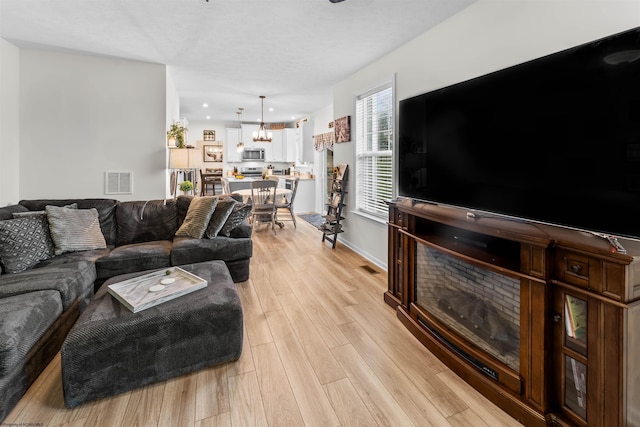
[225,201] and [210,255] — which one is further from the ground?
[225,201]

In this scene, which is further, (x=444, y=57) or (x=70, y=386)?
(x=444, y=57)

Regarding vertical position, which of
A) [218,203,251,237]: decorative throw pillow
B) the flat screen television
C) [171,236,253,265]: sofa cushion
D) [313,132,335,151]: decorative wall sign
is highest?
[313,132,335,151]: decorative wall sign

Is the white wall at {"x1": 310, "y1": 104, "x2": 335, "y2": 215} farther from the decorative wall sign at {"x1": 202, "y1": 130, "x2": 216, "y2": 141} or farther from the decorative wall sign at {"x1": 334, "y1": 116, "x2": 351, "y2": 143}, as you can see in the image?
the decorative wall sign at {"x1": 202, "y1": 130, "x2": 216, "y2": 141}

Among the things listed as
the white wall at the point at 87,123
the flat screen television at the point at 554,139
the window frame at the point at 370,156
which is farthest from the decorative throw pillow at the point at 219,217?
the flat screen television at the point at 554,139

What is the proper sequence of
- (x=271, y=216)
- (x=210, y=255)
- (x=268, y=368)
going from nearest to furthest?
(x=268, y=368) < (x=210, y=255) < (x=271, y=216)

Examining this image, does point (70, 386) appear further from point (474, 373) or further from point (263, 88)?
point (263, 88)

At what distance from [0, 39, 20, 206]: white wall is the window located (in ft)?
13.6

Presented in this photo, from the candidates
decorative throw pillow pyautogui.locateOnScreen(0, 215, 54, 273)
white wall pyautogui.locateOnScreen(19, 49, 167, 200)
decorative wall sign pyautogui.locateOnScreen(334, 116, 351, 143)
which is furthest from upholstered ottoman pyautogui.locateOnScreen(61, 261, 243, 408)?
decorative wall sign pyautogui.locateOnScreen(334, 116, 351, 143)

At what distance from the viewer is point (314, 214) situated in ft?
26.0

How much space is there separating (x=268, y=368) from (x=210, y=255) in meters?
1.62

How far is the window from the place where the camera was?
12.5 ft

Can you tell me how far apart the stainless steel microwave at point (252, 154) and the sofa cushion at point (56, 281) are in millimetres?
6792

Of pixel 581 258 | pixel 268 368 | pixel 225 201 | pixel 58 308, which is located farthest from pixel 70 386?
pixel 581 258

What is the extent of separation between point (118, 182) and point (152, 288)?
8.80 feet
